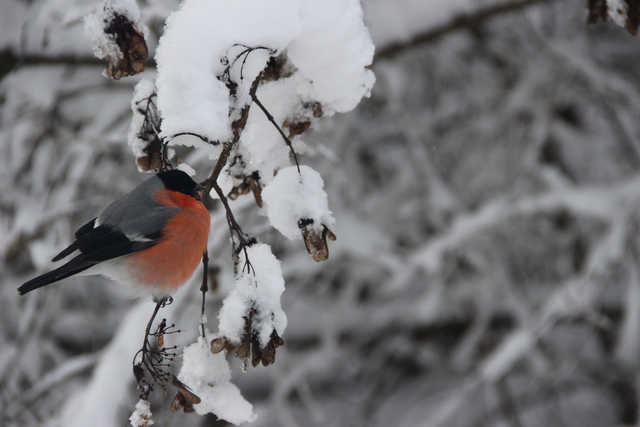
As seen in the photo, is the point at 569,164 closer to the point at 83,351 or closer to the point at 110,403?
the point at 110,403

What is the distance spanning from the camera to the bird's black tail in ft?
3.86

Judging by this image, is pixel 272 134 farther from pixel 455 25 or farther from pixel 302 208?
pixel 455 25

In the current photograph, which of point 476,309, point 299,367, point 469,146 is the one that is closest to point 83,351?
point 299,367

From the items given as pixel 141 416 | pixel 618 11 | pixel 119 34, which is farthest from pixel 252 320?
pixel 618 11

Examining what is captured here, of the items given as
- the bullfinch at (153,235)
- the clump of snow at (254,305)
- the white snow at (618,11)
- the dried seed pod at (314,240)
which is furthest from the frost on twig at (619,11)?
the bullfinch at (153,235)

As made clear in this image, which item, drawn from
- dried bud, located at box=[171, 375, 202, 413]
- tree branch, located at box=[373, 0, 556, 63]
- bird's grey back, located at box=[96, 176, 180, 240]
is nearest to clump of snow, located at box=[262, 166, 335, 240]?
dried bud, located at box=[171, 375, 202, 413]

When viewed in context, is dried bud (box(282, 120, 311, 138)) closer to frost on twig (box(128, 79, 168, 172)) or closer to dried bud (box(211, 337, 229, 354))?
frost on twig (box(128, 79, 168, 172))

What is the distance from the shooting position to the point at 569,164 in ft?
12.5

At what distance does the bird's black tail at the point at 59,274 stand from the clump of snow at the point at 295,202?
561 millimetres

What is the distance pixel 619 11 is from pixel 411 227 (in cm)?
293

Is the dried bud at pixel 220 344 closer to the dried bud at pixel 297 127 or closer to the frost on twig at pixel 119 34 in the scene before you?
the dried bud at pixel 297 127

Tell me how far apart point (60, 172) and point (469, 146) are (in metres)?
2.78

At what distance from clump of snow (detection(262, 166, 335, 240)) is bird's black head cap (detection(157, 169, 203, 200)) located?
318mm

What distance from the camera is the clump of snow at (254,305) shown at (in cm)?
99
